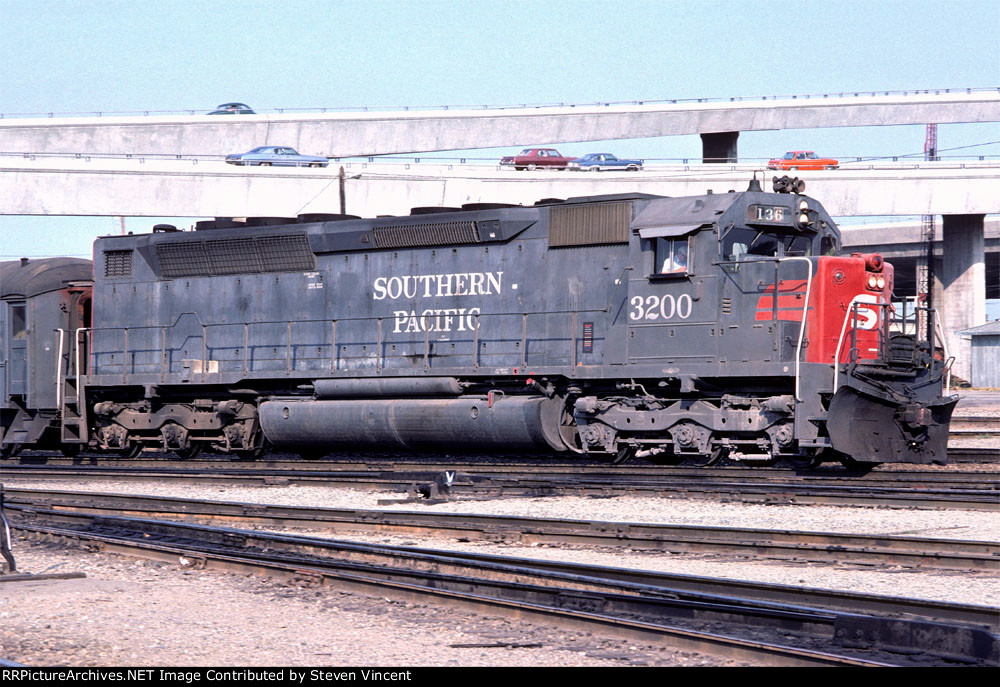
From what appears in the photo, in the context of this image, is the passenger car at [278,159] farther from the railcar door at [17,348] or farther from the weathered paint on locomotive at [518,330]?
the railcar door at [17,348]

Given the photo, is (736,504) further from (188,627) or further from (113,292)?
(113,292)

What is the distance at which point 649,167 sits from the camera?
37.8m

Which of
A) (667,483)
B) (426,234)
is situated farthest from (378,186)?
(667,483)

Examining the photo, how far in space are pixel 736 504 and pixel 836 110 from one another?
3599 centimetres

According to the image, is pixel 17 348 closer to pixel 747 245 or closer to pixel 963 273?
pixel 747 245

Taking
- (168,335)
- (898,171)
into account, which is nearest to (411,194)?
(898,171)

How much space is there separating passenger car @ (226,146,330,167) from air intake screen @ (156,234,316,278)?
19.0 meters

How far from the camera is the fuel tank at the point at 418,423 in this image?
48.1ft

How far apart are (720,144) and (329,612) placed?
4037 centimetres

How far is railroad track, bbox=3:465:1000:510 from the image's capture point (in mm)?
11008

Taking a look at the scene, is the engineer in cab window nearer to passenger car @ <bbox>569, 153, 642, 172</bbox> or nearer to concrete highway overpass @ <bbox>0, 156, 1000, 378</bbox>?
concrete highway overpass @ <bbox>0, 156, 1000, 378</bbox>

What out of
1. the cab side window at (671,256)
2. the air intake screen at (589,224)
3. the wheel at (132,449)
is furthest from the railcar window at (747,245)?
the wheel at (132,449)

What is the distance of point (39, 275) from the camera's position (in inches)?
729

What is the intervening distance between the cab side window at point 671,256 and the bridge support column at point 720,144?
31.8m
